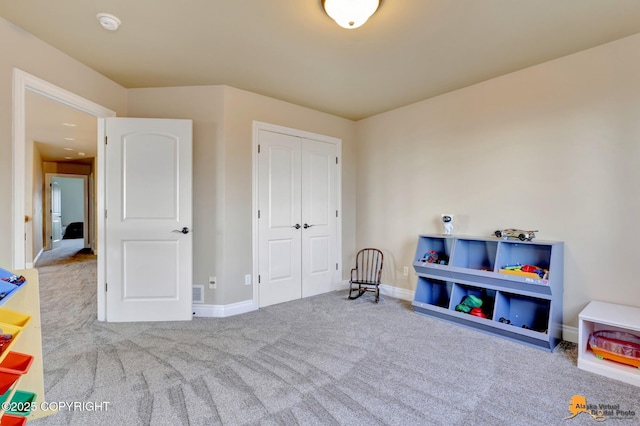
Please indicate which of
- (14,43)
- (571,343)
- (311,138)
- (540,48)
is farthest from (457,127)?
(14,43)

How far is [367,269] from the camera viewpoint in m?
4.24

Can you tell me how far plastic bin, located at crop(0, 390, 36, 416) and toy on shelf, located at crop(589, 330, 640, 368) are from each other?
3.42m

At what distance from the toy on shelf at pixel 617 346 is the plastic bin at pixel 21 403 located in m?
3.42

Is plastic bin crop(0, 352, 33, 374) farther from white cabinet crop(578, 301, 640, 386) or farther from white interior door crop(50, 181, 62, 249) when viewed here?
white interior door crop(50, 181, 62, 249)

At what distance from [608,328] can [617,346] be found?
25cm

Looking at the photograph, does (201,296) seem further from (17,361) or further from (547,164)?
(547,164)

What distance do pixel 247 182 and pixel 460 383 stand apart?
2.68 metres

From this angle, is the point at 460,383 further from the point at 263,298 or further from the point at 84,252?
the point at 84,252

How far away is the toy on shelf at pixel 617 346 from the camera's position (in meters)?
2.02

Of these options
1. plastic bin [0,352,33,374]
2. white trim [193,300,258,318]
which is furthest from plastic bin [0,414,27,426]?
white trim [193,300,258,318]

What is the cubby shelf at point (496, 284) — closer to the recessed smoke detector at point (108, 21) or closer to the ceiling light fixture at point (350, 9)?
the ceiling light fixture at point (350, 9)

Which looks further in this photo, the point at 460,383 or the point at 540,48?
the point at 540,48

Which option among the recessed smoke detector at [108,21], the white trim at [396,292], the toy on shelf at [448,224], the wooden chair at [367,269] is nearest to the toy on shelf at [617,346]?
the toy on shelf at [448,224]

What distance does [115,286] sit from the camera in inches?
117
